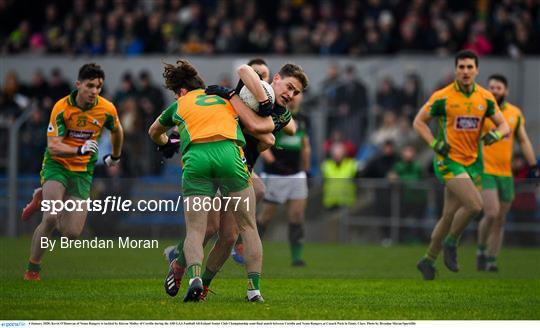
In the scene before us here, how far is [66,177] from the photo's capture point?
14109 millimetres

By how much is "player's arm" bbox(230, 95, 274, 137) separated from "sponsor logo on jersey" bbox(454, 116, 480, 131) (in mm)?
4866

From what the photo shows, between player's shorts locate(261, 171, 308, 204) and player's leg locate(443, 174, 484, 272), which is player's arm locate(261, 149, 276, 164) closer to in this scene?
player's shorts locate(261, 171, 308, 204)

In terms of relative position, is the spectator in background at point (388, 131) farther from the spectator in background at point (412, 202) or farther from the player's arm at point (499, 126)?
the player's arm at point (499, 126)

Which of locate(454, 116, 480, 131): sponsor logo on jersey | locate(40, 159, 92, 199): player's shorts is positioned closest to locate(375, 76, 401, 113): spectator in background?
locate(454, 116, 480, 131): sponsor logo on jersey

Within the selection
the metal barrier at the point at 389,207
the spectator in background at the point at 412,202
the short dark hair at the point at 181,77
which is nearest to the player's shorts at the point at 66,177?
the short dark hair at the point at 181,77

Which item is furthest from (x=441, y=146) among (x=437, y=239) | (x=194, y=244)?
(x=194, y=244)

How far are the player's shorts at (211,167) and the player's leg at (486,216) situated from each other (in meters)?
6.80

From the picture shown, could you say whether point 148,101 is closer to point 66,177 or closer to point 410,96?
point 410,96

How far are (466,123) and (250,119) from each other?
5.13 m

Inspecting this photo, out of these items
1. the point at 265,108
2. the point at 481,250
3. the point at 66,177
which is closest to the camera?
the point at 265,108

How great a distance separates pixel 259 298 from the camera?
37.4ft

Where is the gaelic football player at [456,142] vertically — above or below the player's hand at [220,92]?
below

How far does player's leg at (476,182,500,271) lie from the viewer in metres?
17.0

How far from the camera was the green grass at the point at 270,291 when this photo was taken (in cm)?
1057
